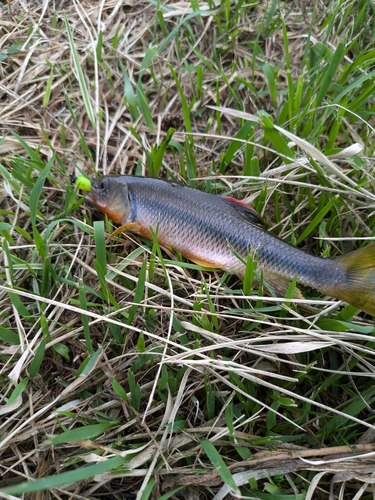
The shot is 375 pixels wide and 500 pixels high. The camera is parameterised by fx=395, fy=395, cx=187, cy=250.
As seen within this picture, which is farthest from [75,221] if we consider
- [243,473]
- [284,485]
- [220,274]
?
[284,485]

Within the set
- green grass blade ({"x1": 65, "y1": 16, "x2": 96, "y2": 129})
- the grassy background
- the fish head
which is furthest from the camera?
green grass blade ({"x1": 65, "y1": 16, "x2": 96, "y2": 129})

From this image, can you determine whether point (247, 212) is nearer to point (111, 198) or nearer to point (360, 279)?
point (360, 279)

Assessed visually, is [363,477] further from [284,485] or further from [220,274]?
[220,274]

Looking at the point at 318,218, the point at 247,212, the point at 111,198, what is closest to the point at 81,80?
the point at 111,198

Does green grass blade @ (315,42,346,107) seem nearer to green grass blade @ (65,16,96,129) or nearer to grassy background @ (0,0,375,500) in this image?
grassy background @ (0,0,375,500)

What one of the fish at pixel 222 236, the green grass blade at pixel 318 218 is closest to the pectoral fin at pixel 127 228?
the fish at pixel 222 236

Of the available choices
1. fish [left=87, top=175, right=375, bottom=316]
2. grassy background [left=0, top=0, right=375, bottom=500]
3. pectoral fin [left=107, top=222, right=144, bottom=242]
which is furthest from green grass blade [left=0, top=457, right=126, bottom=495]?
pectoral fin [left=107, top=222, right=144, bottom=242]
